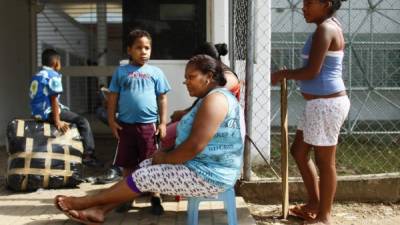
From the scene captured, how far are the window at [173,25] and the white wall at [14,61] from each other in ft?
6.59

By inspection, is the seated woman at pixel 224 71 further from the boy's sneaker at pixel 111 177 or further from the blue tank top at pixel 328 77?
the boy's sneaker at pixel 111 177

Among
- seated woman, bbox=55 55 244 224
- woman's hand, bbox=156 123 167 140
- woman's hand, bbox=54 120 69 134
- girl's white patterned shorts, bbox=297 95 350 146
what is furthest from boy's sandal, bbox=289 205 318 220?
woman's hand, bbox=54 120 69 134

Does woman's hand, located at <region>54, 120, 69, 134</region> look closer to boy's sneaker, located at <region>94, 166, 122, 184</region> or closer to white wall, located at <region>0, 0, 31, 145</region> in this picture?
boy's sneaker, located at <region>94, 166, 122, 184</region>

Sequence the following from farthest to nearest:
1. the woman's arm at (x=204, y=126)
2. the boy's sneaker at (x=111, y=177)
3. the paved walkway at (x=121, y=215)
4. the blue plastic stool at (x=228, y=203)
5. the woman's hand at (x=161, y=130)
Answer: the boy's sneaker at (x=111, y=177) → the woman's hand at (x=161, y=130) → the paved walkway at (x=121, y=215) → the blue plastic stool at (x=228, y=203) → the woman's arm at (x=204, y=126)

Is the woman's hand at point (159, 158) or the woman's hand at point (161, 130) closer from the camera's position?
the woman's hand at point (159, 158)

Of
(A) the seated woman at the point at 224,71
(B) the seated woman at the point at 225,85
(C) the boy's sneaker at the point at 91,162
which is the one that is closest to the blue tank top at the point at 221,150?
(B) the seated woman at the point at 225,85

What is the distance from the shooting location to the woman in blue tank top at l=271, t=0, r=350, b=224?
3416mm

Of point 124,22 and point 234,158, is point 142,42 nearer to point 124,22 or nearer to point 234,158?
point 234,158

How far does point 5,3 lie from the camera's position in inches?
294

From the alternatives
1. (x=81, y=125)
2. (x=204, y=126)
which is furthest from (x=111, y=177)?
(x=204, y=126)

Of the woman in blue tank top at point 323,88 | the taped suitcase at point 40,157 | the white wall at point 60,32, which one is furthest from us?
the white wall at point 60,32

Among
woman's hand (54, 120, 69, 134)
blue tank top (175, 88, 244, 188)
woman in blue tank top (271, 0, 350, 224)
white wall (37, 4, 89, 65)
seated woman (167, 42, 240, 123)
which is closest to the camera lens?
blue tank top (175, 88, 244, 188)

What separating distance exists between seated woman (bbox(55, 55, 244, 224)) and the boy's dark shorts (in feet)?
2.09

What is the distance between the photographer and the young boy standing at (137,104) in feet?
12.6
